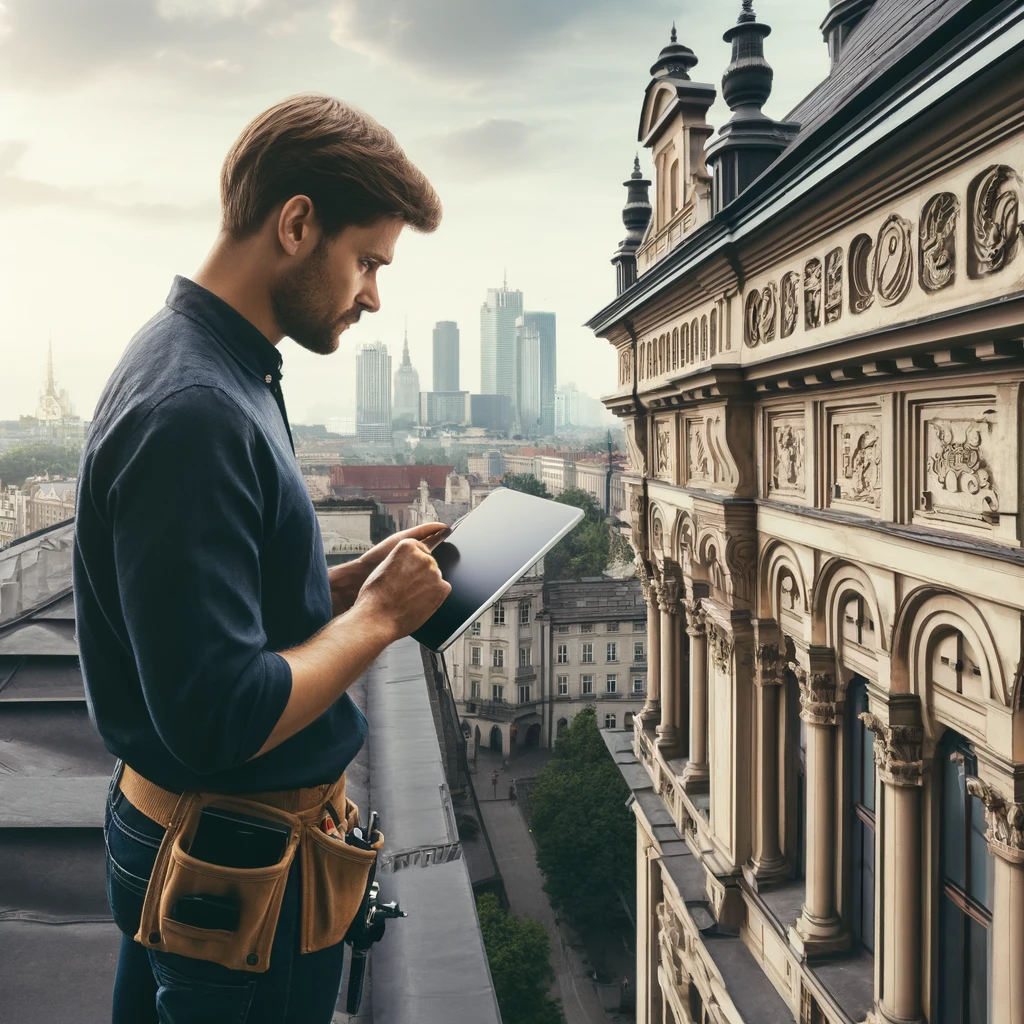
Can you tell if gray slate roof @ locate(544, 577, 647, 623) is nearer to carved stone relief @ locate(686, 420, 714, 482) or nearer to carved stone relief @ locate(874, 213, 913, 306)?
carved stone relief @ locate(686, 420, 714, 482)

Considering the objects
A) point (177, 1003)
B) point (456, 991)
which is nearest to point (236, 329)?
point (177, 1003)

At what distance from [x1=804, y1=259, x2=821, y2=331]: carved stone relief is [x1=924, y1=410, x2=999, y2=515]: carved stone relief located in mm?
2102

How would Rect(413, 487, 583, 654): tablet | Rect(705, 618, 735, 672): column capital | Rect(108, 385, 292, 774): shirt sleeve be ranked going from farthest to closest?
Rect(705, 618, 735, 672): column capital < Rect(413, 487, 583, 654): tablet < Rect(108, 385, 292, 774): shirt sleeve

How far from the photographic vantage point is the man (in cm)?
185

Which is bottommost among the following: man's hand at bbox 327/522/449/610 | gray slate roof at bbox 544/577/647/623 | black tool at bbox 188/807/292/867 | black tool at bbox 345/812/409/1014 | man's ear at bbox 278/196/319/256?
gray slate roof at bbox 544/577/647/623

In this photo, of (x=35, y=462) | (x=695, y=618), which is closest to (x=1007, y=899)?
(x=695, y=618)

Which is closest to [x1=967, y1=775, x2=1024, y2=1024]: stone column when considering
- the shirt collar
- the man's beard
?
the man's beard

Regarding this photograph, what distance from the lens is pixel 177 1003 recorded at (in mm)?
2260

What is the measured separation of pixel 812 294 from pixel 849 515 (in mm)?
2110

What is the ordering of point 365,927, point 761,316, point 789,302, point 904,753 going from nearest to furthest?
point 365,927 → point 904,753 → point 789,302 → point 761,316

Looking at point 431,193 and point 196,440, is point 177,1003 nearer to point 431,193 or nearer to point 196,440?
point 196,440

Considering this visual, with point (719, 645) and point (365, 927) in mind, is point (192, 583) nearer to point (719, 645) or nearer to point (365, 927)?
point (365, 927)

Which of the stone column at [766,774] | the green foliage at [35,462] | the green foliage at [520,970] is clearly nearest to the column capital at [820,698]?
the stone column at [766,774]

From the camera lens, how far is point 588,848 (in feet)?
111
